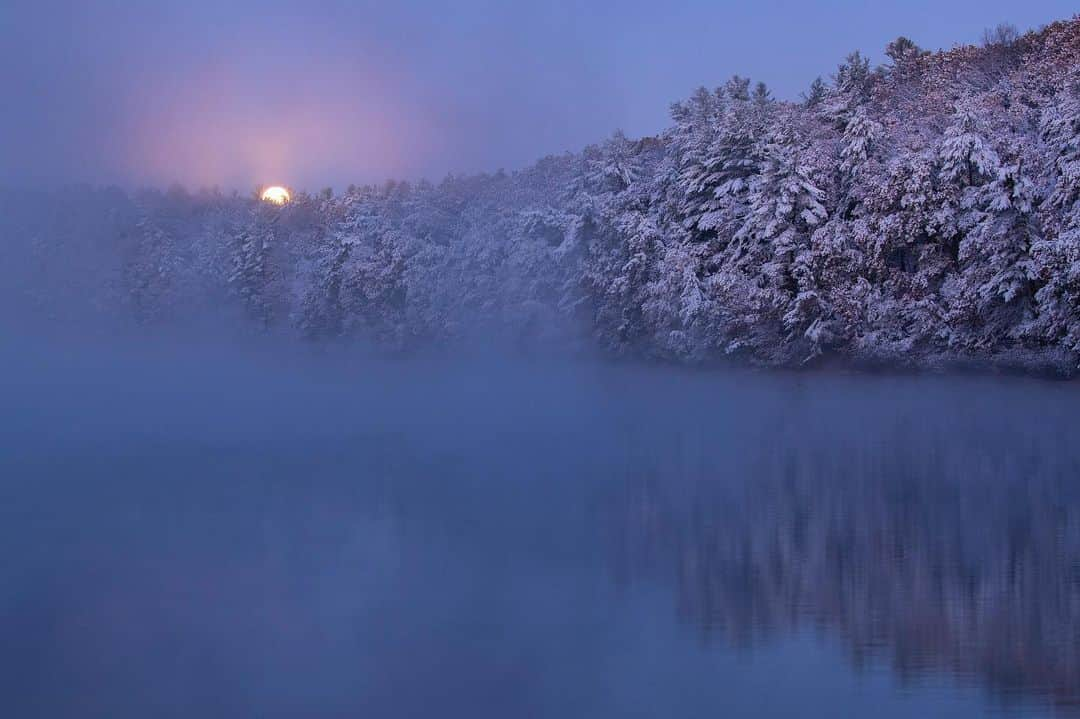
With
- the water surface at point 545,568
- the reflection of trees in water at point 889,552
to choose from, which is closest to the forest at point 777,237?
the water surface at point 545,568

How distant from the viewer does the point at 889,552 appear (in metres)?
8.25

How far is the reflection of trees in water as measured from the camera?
6035 mm

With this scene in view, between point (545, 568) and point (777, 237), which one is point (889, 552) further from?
point (777, 237)

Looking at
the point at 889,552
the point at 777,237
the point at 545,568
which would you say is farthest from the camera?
the point at 777,237

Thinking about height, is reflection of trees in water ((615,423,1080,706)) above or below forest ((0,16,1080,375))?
below

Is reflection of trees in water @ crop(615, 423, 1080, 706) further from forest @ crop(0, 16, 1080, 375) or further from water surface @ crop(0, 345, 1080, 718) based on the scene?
forest @ crop(0, 16, 1080, 375)

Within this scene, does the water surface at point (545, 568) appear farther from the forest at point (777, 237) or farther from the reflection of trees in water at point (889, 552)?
the forest at point (777, 237)

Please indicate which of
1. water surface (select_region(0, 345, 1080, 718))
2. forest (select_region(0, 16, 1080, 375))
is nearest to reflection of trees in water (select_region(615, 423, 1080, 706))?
water surface (select_region(0, 345, 1080, 718))

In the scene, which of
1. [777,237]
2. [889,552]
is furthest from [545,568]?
[777,237]

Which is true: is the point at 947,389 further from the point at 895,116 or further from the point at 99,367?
the point at 99,367

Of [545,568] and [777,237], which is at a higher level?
[777,237]

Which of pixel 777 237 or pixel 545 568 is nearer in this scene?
pixel 545 568

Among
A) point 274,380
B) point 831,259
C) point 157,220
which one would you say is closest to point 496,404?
point 274,380

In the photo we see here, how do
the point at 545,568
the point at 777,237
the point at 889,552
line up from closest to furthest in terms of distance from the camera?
the point at 545,568 < the point at 889,552 < the point at 777,237
